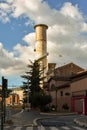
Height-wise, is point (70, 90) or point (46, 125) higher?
point (70, 90)

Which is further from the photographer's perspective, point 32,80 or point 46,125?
point 32,80

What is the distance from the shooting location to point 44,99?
76375 mm

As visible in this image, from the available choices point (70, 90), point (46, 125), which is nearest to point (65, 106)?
point (70, 90)

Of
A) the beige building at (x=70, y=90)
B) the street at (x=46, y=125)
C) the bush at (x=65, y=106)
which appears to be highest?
the beige building at (x=70, y=90)

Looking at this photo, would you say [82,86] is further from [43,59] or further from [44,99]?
[43,59]

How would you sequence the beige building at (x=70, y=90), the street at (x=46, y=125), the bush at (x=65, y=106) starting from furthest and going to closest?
the bush at (x=65, y=106), the beige building at (x=70, y=90), the street at (x=46, y=125)

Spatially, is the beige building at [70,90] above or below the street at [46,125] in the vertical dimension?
above

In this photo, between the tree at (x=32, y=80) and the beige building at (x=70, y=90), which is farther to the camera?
the tree at (x=32, y=80)

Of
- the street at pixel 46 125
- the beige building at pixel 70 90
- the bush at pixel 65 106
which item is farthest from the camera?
the bush at pixel 65 106

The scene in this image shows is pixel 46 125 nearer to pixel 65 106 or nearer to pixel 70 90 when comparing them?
pixel 70 90

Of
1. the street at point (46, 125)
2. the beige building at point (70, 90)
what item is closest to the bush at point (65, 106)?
the beige building at point (70, 90)

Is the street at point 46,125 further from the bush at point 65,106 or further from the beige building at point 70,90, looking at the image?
the bush at point 65,106

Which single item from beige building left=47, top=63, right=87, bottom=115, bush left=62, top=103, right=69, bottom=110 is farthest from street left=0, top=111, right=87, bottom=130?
bush left=62, top=103, right=69, bottom=110

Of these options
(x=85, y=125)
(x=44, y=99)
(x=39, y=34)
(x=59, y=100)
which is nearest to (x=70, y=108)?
(x=44, y=99)
